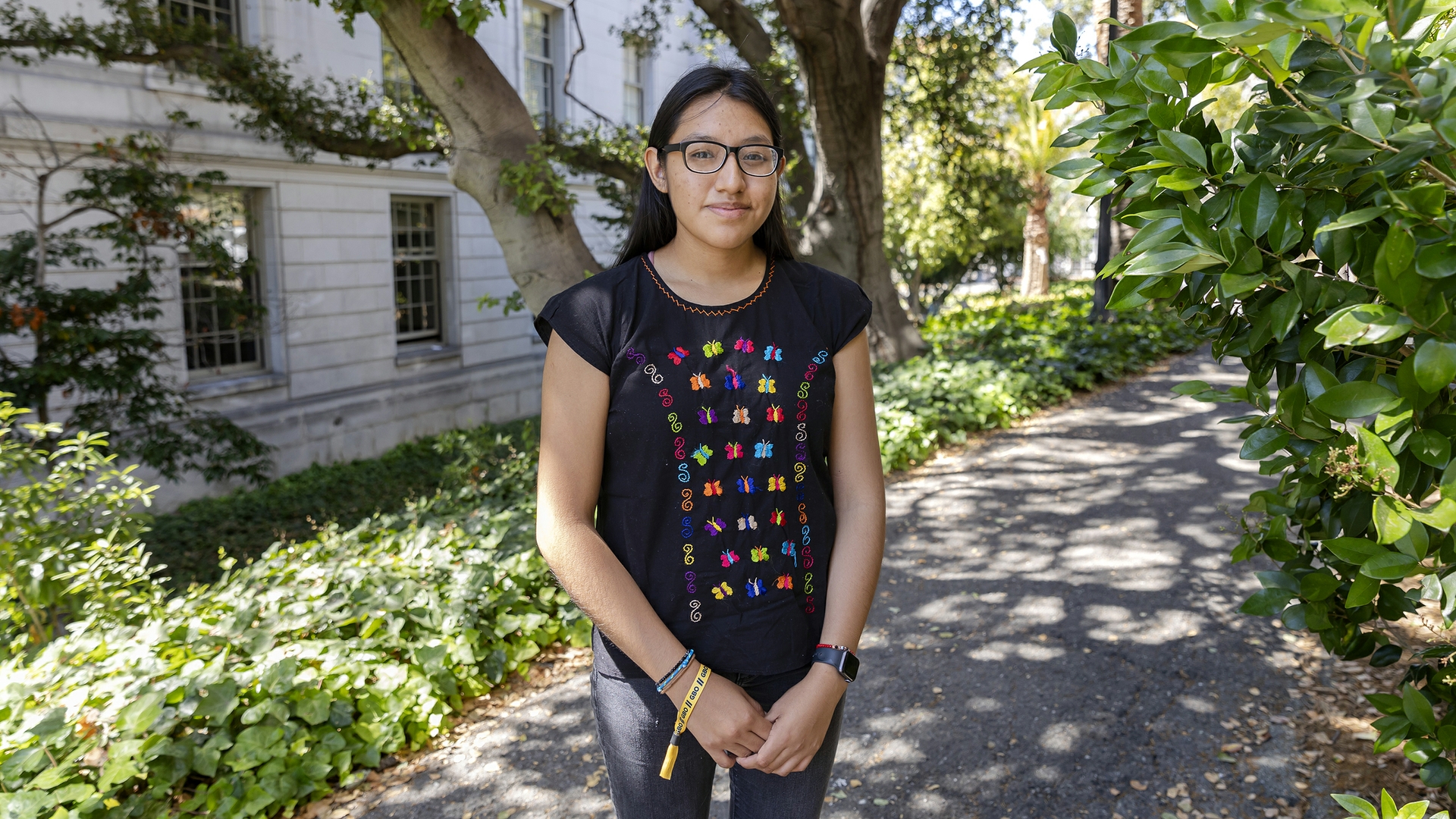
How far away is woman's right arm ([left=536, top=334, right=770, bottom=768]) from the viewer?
1.67m

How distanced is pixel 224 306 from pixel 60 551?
25.4 ft

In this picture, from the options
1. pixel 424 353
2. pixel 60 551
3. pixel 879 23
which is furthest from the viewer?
pixel 424 353

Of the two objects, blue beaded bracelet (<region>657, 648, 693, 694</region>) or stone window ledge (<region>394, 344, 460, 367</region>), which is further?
stone window ledge (<region>394, 344, 460, 367</region>)

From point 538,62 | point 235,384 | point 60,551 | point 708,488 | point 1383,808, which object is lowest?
point 60,551

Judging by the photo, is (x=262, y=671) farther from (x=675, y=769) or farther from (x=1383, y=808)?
(x=1383, y=808)

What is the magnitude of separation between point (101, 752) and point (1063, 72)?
340cm

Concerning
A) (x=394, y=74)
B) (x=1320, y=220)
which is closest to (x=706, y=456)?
(x=1320, y=220)

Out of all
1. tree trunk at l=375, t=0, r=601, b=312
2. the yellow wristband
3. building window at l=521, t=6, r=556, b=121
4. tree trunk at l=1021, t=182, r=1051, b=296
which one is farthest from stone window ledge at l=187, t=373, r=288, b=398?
tree trunk at l=1021, t=182, r=1051, b=296

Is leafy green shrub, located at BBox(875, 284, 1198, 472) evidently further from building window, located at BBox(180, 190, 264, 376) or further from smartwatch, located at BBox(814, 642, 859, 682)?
building window, located at BBox(180, 190, 264, 376)

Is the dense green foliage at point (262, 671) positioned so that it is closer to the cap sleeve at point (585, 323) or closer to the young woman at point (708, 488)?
the young woman at point (708, 488)

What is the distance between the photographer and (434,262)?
1541cm

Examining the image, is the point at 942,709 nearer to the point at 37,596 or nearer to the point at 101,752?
the point at 101,752

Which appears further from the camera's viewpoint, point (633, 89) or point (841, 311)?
point (633, 89)

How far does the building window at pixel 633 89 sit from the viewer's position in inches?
758
